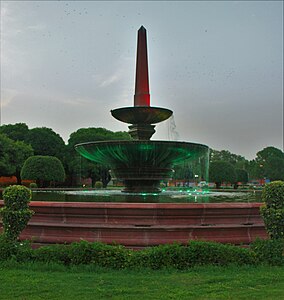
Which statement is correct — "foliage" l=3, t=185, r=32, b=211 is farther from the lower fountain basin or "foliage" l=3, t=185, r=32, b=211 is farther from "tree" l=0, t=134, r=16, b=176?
"tree" l=0, t=134, r=16, b=176

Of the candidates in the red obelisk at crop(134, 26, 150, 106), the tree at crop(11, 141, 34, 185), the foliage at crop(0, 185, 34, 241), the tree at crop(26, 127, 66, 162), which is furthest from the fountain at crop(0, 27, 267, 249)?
the tree at crop(26, 127, 66, 162)

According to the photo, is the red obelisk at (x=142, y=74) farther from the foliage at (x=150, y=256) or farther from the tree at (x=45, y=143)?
the tree at (x=45, y=143)

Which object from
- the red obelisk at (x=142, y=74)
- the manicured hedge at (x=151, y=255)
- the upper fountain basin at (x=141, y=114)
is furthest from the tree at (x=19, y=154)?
the manicured hedge at (x=151, y=255)

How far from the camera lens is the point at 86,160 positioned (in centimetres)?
5178

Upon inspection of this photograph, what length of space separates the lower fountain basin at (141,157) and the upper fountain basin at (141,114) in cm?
158

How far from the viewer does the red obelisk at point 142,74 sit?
16.6 m

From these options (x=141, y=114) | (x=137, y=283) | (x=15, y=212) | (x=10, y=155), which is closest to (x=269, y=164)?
(x=10, y=155)

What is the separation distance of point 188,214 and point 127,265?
1.97 m

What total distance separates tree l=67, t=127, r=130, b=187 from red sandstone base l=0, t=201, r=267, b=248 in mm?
40353

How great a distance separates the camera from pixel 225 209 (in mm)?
8180

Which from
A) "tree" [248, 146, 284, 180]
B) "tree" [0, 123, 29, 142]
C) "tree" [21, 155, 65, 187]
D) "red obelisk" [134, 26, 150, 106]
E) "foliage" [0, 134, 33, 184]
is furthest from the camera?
"tree" [248, 146, 284, 180]

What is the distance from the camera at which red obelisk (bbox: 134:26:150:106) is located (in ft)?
54.5

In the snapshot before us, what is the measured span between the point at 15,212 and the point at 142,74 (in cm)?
1097

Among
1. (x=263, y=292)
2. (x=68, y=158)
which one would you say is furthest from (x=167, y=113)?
(x=68, y=158)
